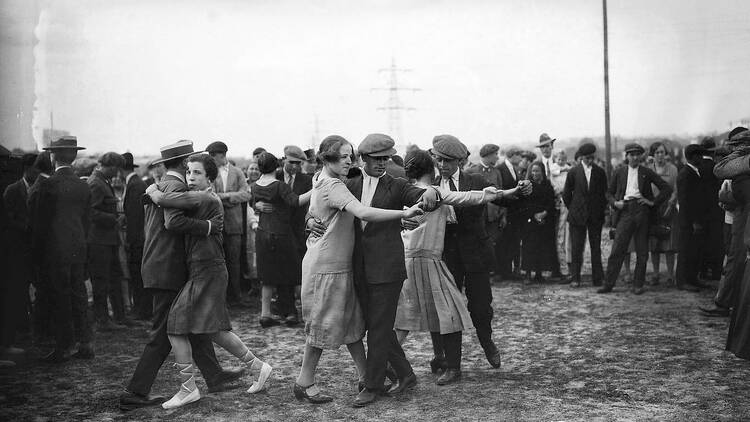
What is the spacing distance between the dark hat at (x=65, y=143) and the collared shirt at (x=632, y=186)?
6823 millimetres

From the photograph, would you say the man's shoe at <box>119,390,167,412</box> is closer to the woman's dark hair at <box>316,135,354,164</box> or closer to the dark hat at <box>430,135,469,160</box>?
the woman's dark hair at <box>316,135,354,164</box>

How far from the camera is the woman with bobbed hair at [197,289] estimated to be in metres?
5.70

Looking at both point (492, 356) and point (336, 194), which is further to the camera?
point (492, 356)

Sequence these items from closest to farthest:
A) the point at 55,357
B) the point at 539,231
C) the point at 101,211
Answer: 1. the point at 55,357
2. the point at 101,211
3. the point at 539,231

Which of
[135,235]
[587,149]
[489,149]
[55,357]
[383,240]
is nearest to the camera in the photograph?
[383,240]

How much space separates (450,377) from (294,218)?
167 inches

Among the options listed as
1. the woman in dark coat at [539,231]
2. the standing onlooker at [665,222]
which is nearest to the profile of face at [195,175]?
the woman in dark coat at [539,231]

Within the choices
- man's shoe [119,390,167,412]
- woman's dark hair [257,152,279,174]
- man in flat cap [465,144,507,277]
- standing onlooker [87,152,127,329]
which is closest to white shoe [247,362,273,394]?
man's shoe [119,390,167,412]

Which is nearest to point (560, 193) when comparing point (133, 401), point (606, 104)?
point (606, 104)

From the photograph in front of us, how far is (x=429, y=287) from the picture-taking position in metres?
6.24

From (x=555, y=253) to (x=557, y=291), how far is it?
1.05m

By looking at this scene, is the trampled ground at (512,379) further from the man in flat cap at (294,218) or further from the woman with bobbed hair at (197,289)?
→ the man in flat cap at (294,218)

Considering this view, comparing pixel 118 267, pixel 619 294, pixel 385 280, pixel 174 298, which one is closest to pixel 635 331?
pixel 619 294

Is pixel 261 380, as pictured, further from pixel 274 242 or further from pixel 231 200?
pixel 231 200
